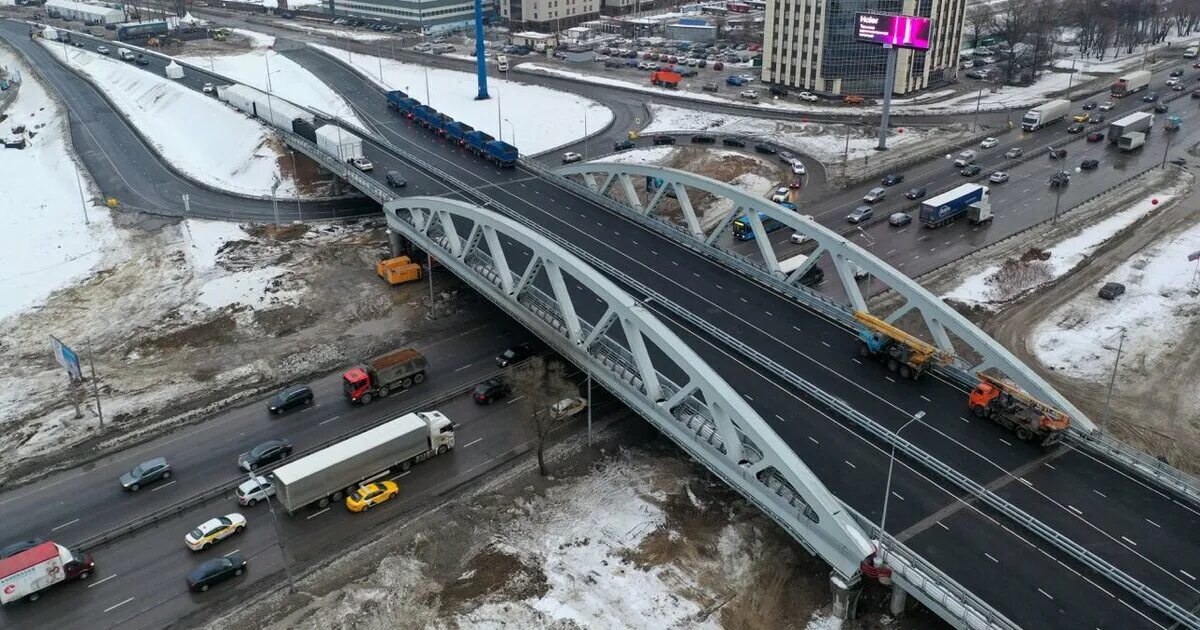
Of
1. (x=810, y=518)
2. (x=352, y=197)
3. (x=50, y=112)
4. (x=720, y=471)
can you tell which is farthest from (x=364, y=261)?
(x=50, y=112)

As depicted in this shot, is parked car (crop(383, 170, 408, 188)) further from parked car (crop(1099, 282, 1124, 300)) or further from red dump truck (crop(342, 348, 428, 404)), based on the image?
parked car (crop(1099, 282, 1124, 300))

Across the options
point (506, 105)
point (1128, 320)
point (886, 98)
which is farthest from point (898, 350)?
point (506, 105)

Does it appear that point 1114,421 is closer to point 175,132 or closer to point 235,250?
point 235,250

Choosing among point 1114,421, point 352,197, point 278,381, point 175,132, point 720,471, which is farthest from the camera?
point 175,132

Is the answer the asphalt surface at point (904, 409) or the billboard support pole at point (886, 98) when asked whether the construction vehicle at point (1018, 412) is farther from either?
the billboard support pole at point (886, 98)

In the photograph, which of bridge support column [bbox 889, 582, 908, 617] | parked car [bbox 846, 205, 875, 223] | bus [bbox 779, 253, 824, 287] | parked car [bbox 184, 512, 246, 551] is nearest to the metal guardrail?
parked car [bbox 184, 512, 246, 551]
